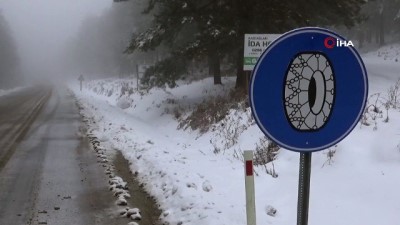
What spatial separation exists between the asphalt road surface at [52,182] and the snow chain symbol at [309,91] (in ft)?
11.7

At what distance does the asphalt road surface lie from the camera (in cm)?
580

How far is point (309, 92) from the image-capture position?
2.65 m

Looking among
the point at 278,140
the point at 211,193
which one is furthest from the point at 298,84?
the point at 211,193

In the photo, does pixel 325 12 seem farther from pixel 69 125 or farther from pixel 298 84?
pixel 298 84

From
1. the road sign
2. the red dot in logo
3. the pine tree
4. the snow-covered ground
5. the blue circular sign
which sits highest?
the pine tree

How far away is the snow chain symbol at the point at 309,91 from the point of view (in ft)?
8.66

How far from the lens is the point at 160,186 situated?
22.9ft

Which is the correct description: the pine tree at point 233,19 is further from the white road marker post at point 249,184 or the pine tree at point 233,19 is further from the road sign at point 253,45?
the white road marker post at point 249,184

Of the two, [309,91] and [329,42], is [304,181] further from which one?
[329,42]

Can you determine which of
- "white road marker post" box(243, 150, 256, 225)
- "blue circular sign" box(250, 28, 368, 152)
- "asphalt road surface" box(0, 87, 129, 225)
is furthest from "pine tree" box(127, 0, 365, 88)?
"blue circular sign" box(250, 28, 368, 152)

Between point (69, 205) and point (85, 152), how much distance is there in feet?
14.0

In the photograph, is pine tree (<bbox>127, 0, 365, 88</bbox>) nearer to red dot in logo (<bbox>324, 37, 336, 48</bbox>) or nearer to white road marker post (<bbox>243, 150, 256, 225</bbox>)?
white road marker post (<bbox>243, 150, 256, 225</bbox>)

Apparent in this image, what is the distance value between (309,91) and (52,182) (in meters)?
6.09

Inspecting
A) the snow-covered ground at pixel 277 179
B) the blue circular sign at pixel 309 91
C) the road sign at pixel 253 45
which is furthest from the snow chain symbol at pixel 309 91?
the road sign at pixel 253 45
